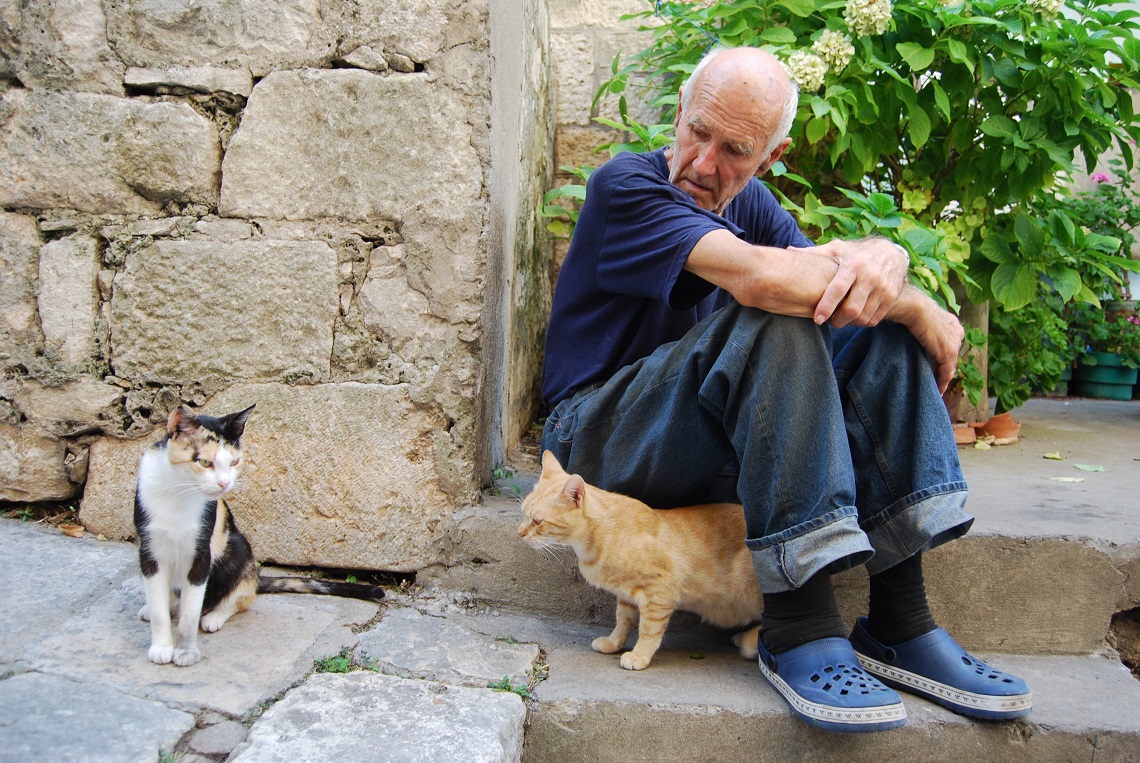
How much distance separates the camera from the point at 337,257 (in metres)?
2.13

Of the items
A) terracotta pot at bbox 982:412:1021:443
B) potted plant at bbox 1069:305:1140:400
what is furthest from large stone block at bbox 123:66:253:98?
potted plant at bbox 1069:305:1140:400

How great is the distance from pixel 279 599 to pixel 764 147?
63.5 inches

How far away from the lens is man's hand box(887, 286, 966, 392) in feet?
5.58

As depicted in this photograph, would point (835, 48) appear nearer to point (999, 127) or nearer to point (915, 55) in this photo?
point (915, 55)

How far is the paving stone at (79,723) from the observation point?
4.30ft

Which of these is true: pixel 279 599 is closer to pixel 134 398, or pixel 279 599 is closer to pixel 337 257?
pixel 134 398

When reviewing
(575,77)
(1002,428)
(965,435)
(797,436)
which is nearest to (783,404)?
(797,436)

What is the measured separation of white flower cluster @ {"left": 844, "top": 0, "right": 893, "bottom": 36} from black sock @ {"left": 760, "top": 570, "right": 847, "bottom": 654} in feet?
6.11

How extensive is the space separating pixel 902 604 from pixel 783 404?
22.2 inches

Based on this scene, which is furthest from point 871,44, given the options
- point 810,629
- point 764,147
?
point 810,629

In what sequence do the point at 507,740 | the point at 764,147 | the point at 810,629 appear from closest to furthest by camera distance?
the point at 507,740
the point at 810,629
the point at 764,147

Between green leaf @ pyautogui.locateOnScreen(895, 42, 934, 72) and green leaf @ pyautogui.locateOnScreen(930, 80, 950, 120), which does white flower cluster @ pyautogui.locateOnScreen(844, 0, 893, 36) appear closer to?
green leaf @ pyautogui.locateOnScreen(895, 42, 934, 72)

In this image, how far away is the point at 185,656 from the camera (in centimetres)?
166

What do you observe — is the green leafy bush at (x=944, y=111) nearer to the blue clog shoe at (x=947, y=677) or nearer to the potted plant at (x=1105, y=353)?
the blue clog shoe at (x=947, y=677)
